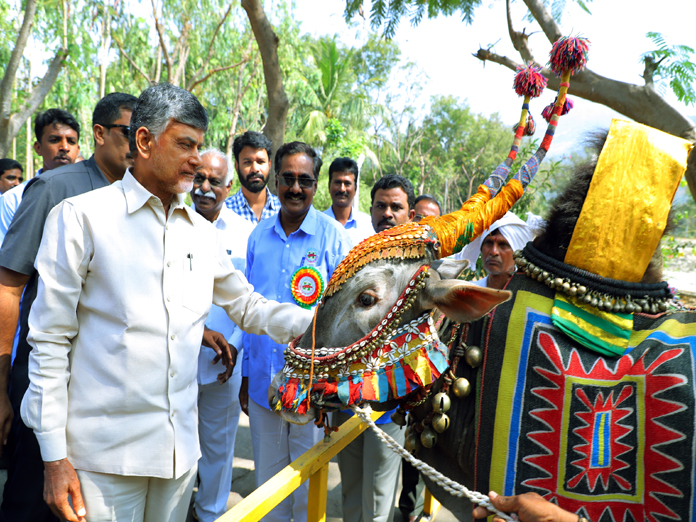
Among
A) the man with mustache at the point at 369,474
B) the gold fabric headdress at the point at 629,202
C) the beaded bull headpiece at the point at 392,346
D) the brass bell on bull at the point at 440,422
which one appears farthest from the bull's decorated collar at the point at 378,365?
the man with mustache at the point at 369,474

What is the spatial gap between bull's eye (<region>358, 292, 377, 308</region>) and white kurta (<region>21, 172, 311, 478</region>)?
31.1 inches

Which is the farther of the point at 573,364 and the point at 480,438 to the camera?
the point at 480,438

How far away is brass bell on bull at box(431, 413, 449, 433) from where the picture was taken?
77.9 inches

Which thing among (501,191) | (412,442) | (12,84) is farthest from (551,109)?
(12,84)

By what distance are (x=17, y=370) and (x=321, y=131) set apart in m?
21.3

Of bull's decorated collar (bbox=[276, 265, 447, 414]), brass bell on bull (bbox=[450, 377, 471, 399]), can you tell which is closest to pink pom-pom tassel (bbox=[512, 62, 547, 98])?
bull's decorated collar (bbox=[276, 265, 447, 414])

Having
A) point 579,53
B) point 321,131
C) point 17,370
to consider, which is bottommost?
point 17,370

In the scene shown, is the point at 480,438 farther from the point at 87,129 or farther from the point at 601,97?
the point at 87,129

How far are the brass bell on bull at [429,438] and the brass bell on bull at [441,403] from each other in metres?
0.14

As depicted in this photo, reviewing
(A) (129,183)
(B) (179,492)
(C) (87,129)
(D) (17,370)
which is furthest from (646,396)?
(C) (87,129)

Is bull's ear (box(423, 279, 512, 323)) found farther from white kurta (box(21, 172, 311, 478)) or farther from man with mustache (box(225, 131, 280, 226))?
man with mustache (box(225, 131, 280, 226))

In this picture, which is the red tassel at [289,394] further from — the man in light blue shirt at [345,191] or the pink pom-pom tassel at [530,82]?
the man in light blue shirt at [345,191]

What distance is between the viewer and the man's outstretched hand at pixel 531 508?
5.22 ft

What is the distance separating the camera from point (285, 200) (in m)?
3.42
